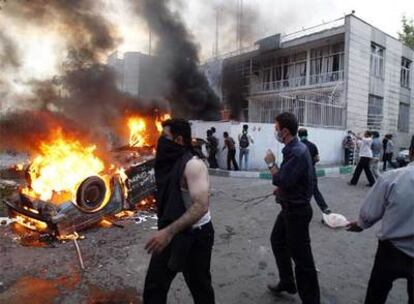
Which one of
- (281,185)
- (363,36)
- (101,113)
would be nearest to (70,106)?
(101,113)

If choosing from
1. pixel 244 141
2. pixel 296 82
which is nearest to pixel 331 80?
pixel 296 82

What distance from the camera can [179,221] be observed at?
249 cm

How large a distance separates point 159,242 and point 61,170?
4.47m

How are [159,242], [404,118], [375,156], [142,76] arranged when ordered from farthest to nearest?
[404,118], [142,76], [375,156], [159,242]

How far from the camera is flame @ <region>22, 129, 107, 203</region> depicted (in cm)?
599

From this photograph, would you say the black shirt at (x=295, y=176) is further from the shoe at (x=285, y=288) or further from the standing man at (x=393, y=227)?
the shoe at (x=285, y=288)

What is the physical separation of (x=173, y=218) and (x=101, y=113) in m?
10.3

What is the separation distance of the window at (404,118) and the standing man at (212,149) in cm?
1575

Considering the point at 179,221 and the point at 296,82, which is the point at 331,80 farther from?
the point at 179,221

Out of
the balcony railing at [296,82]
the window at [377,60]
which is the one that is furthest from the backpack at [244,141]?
the window at [377,60]

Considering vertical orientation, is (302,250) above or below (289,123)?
below

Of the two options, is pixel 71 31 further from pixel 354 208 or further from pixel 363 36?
pixel 363 36

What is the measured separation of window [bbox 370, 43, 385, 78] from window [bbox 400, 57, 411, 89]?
312 cm

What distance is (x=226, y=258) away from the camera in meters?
4.89
